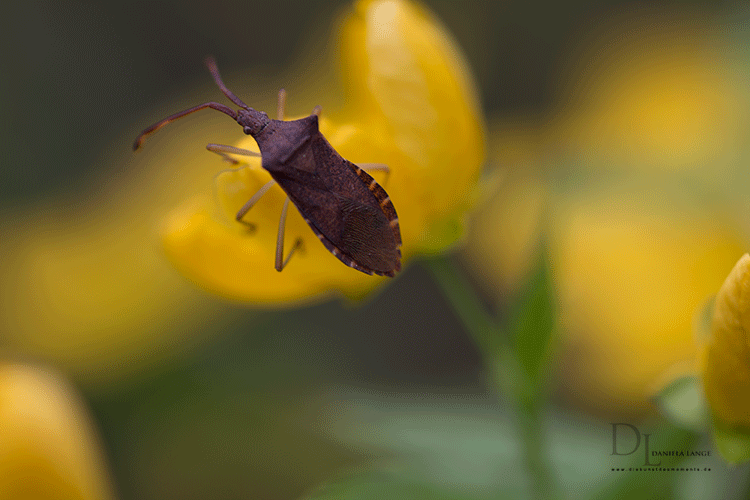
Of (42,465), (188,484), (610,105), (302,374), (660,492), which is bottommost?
(188,484)

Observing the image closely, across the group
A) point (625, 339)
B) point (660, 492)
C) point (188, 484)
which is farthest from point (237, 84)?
point (660, 492)

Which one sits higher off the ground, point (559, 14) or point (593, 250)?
point (559, 14)

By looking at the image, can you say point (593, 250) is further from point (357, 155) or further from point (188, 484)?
point (188, 484)

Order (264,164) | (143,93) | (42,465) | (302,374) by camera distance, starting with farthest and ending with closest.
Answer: (143,93), (302,374), (264,164), (42,465)

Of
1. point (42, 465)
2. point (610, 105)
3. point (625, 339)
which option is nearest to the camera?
point (42, 465)

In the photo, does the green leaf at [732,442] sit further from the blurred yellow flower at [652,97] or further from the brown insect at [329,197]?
the blurred yellow flower at [652,97]

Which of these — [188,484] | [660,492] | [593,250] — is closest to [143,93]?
[188,484]

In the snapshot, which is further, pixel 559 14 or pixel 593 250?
pixel 559 14
